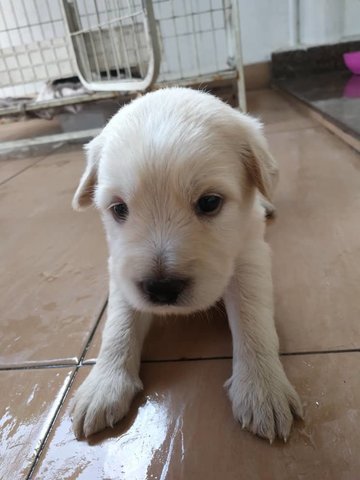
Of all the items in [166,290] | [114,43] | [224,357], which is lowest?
[224,357]

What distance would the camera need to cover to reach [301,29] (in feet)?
16.8

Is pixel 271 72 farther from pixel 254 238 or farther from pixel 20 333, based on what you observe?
pixel 20 333

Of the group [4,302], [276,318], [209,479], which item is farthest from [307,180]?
[209,479]

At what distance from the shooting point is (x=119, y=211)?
120 cm

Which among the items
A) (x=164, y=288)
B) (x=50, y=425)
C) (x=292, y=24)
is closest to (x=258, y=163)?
(x=164, y=288)

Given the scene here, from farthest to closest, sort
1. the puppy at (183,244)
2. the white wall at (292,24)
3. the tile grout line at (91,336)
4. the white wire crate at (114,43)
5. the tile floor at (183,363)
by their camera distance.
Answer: the white wall at (292,24) → the white wire crate at (114,43) → the tile grout line at (91,336) → the puppy at (183,244) → the tile floor at (183,363)

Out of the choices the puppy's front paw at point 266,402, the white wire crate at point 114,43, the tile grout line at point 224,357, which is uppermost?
the white wire crate at point 114,43

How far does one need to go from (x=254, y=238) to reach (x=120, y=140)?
0.53 m

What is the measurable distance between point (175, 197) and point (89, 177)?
0.44 m

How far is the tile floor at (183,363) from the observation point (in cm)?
91

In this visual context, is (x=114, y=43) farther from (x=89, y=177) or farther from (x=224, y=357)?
(x=224, y=357)

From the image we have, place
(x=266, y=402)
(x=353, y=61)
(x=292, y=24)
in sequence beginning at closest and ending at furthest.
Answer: (x=266, y=402)
(x=353, y=61)
(x=292, y=24)

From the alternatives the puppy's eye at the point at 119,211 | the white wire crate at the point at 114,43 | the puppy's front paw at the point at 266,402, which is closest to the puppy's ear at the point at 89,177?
the puppy's eye at the point at 119,211

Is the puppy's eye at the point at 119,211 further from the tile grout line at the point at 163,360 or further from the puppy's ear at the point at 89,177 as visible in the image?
the tile grout line at the point at 163,360
